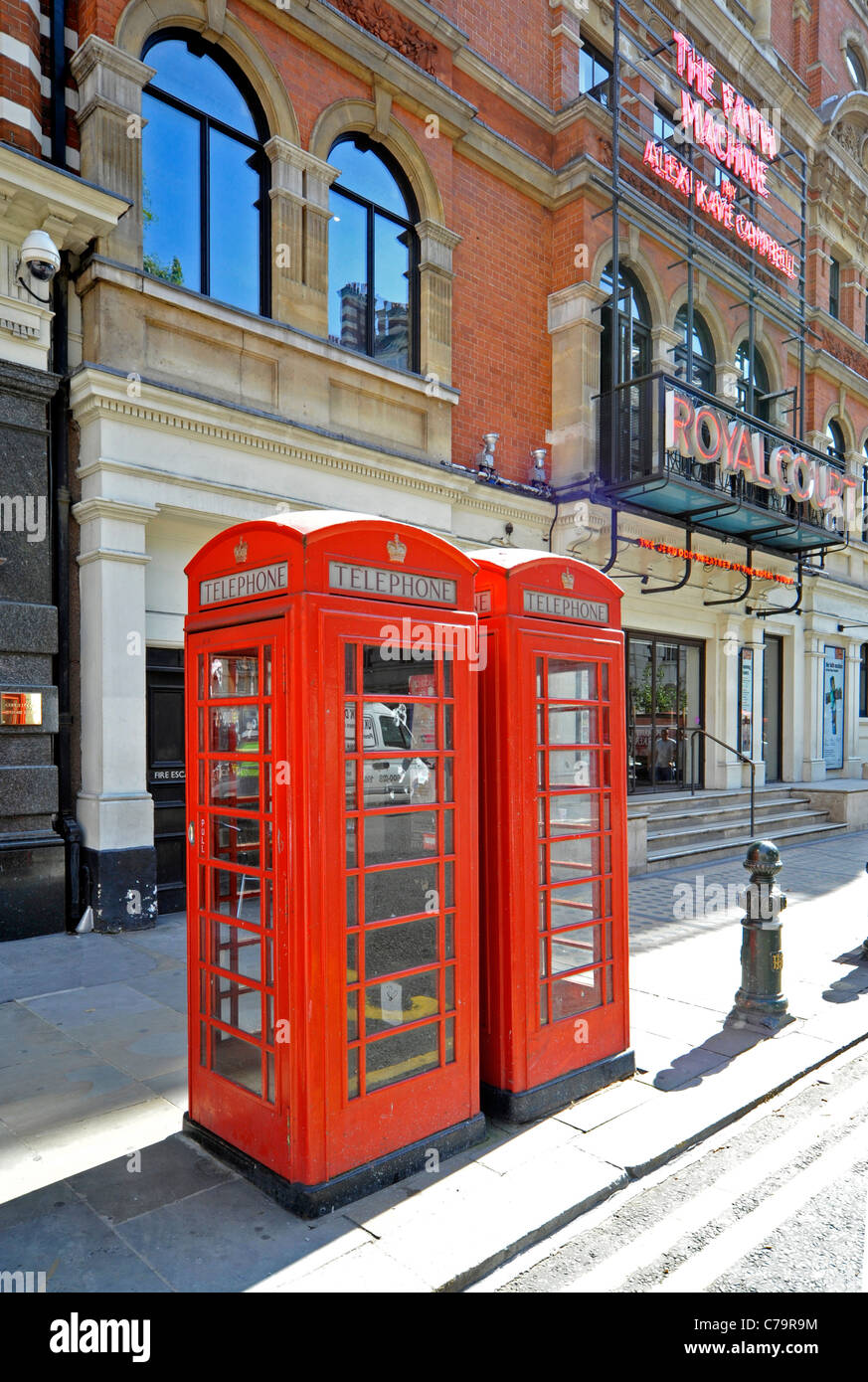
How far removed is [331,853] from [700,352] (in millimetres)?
Answer: 15073

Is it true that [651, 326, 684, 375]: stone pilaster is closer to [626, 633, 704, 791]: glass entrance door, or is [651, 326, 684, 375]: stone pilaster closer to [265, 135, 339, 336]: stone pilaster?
[626, 633, 704, 791]: glass entrance door

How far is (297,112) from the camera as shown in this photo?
909 centimetres

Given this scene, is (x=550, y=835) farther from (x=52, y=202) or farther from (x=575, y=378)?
(x=575, y=378)

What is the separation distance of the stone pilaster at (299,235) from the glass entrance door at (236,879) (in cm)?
668

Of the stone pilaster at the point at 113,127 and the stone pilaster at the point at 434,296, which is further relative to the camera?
the stone pilaster at the point at 434,296

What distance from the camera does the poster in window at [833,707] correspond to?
19.1 meters

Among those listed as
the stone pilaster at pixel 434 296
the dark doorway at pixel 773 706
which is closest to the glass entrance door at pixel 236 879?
the stone pilaster at pixel 434 296

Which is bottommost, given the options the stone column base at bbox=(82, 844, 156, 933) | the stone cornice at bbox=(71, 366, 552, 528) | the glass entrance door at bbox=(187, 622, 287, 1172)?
the stone column base at bbox=(82, 844, 156, 933)

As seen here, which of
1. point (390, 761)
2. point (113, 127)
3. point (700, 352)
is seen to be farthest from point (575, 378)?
point (390, 761)

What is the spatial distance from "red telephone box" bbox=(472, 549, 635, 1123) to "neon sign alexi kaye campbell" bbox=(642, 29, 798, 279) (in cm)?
1175

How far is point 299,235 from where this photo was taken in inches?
360

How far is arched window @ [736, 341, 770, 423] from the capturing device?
53.7 feet

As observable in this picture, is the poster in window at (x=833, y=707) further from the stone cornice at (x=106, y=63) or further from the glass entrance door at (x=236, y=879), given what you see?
the glass entrance door at (x=236, y=879)
